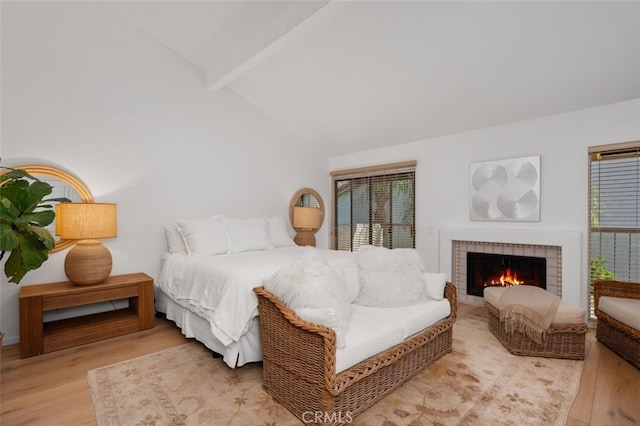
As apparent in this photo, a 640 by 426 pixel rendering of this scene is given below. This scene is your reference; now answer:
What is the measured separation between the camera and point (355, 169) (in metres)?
5.20

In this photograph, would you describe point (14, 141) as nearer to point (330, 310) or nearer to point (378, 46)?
point (330, 310)

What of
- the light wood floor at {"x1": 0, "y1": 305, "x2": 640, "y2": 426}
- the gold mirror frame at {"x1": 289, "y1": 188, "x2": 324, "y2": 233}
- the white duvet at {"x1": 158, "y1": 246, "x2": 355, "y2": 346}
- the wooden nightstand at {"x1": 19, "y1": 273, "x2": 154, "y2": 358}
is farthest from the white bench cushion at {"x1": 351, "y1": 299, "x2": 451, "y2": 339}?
the gold mirror frame at {"x1": 289, "y1": 188, "x2": 324, "y2": 233}

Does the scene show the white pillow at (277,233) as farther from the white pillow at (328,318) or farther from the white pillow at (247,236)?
Answer: the white pillow at (328,318)

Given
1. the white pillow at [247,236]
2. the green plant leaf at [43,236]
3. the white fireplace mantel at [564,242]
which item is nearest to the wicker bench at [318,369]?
the green plant leaf at [43,236]

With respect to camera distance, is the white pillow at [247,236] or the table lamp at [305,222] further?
the table lamp at [305,222]

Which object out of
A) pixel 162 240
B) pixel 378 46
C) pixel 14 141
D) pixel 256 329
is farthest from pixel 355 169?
pixel 14 141

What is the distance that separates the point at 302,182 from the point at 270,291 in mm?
3345

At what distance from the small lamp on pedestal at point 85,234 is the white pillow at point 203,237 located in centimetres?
67

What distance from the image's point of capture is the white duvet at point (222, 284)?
7.22 feet

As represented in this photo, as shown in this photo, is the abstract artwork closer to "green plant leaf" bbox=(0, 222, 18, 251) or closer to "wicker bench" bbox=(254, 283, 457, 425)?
"wicker bench" bbox=(254, 283, 457, 425)

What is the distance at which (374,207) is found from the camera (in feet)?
16.6

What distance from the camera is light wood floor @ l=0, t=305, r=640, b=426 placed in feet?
5.94

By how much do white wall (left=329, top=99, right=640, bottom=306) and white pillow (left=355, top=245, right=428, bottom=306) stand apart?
5.87 ft

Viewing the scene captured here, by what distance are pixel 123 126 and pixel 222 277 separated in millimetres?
2278
